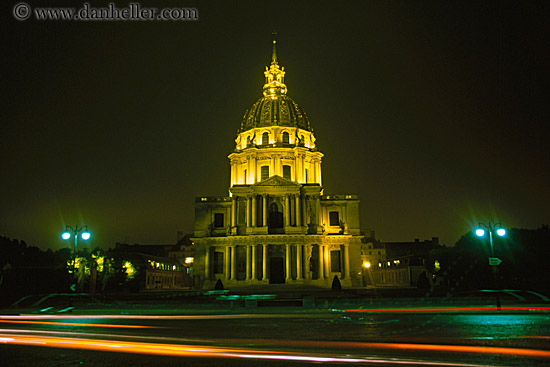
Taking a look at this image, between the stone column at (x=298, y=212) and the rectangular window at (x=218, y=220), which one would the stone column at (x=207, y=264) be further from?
the stone column at (x=298, y=212)

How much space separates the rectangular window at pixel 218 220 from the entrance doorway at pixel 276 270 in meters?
8.67

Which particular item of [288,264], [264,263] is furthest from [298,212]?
[264,263]

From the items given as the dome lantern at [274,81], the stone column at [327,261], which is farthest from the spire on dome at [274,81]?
the stone column at [327,261]

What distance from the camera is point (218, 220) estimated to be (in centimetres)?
6412

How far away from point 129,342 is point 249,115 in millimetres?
64594

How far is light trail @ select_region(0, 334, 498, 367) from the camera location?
8.73 meters

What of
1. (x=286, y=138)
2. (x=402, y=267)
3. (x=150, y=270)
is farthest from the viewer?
(x=402, y=267)

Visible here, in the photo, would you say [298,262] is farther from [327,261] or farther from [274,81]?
[274,81]

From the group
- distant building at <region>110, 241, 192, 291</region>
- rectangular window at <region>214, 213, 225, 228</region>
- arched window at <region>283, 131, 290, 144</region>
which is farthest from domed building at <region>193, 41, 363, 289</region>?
distant building at <region>110, 241, 192, 291</region>

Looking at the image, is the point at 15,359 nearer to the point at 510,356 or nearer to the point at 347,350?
the point at 347,350

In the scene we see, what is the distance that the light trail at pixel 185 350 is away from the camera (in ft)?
28.6

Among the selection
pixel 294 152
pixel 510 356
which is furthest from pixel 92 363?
pixel 294 152

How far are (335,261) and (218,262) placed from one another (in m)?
15.0

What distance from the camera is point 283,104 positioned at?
73.9 metres
